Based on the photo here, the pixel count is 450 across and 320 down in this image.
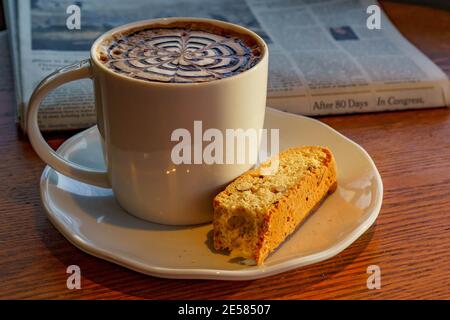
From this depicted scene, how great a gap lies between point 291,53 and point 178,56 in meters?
0.41

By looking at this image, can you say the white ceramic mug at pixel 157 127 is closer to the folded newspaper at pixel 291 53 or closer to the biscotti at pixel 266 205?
the biscotti at pixel 266 205

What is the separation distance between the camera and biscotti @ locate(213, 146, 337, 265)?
0.51 meters

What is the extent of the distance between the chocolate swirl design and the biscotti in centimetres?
11

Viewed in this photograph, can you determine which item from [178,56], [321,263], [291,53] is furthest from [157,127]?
[291,53]

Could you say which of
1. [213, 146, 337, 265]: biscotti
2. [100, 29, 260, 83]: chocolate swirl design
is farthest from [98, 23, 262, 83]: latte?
[213, 146, 337, 265]: biscotti

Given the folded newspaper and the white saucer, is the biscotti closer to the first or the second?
the white saucer

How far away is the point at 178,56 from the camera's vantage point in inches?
23.0

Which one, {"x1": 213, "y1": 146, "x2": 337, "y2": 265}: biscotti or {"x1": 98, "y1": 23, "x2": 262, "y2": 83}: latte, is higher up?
{"x1": 98, "y1": 23, "x2": 262, "y2": 83}: latte

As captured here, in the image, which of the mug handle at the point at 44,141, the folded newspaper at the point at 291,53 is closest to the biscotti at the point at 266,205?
the mug handle at the point at 44,141

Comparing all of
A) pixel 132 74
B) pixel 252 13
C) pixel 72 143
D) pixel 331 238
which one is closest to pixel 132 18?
pixel 252 13

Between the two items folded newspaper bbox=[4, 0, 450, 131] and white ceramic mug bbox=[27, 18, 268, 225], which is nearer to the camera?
white ceramic mug bbox=[27, 18, 268, 225]

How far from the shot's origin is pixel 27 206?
2.06 feet
